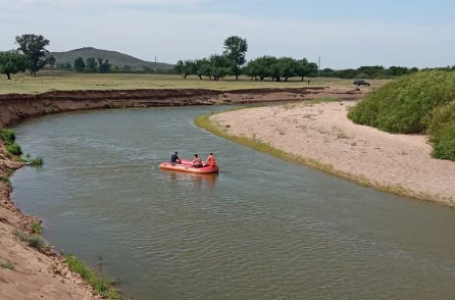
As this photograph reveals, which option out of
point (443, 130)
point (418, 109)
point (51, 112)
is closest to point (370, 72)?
point (51, 112)

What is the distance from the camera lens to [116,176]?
2906cm

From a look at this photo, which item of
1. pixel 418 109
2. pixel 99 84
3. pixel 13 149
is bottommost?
pixel 13 149

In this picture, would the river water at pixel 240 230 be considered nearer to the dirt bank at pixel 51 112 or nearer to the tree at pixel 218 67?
the dirt bank at pixel 51 112

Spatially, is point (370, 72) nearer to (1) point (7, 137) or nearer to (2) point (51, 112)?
(2) point (51, 112)

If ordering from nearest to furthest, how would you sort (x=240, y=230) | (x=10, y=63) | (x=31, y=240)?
1. (x=31, y=240)
2. (x=240, y=230)
3. (x=10, y=63)

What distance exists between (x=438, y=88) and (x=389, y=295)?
28568mm

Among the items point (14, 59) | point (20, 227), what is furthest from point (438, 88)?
point (14, 59)

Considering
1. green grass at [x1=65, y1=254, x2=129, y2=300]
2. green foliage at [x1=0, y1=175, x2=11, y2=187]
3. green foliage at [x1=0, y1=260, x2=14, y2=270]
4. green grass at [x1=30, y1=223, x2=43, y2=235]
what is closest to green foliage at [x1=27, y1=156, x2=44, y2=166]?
green foliage at [x1=0, y1=175, x2=11, y2=187]

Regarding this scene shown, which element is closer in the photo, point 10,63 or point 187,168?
point 187,168

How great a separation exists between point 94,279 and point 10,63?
324 ft

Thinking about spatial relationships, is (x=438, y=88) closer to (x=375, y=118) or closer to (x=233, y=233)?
(x=375, y=118)

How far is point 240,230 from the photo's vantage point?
2041 centimetres

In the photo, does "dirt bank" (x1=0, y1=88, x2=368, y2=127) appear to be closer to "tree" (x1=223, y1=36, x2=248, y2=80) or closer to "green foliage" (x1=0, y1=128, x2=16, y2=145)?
"green foliage" (x1=0, y1=128, x2=16, y2=145)

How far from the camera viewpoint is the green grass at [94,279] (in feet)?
45.1
